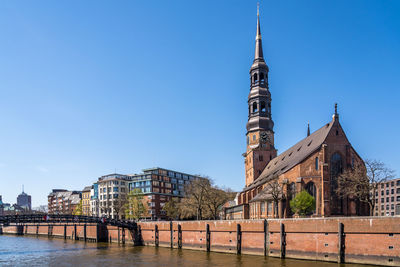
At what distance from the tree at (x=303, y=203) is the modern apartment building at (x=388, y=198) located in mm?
82056

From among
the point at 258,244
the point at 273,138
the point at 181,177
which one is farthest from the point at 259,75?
the point at 181,177

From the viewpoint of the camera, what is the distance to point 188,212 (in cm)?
10888

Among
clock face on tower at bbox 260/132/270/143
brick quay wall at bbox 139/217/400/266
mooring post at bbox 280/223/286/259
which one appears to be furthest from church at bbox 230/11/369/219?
mooring post at bbox 280/223/286/259

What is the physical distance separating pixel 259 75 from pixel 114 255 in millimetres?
54773

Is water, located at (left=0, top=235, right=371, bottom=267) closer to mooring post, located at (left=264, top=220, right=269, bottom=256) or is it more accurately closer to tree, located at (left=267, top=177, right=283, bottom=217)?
mooring post, located at (left=264, top=220, right=269, bottom=256)

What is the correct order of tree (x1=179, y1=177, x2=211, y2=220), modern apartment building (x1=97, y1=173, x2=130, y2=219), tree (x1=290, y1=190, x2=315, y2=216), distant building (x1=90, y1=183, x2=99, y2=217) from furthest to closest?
distant building (x1=90, y1=183, x2=99, y2=217)
modern apartment building (x1=97, y1=173, x2=130, y2=219)
tree (x1=179, y1=177, x2=211, y2=220)
tree (x1=290, y1=190, x2=315, y2=216)

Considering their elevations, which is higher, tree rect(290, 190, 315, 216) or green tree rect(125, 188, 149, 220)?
tree rect(290, 190, 315, 216)

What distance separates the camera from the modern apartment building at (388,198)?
441 feet

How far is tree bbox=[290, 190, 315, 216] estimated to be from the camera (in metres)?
61.6

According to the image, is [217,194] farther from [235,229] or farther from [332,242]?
[332,242]

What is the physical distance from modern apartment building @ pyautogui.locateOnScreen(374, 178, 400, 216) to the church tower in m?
56.9

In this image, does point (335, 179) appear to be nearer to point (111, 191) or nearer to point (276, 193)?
point (276, 193)

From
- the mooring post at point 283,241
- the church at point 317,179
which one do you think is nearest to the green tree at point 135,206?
the church at point 317,179

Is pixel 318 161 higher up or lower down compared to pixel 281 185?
higher up
